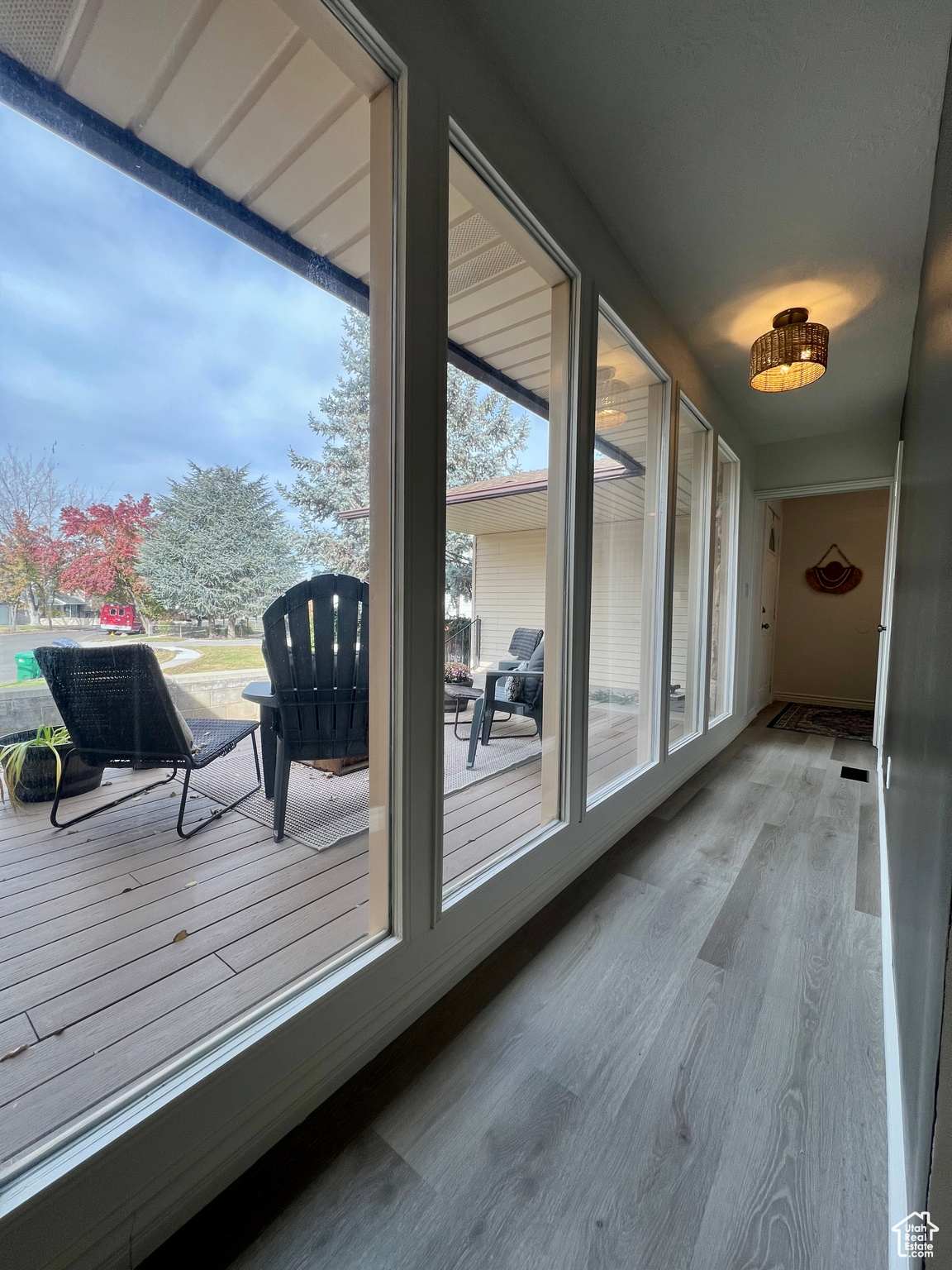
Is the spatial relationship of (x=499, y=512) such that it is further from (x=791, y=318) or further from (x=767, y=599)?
(x=767, y=599)

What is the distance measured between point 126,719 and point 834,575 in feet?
23.3

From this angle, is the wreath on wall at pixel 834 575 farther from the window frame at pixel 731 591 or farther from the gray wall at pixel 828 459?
the window frame at pixel 731 591

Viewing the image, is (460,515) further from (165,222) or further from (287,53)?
(287,53)

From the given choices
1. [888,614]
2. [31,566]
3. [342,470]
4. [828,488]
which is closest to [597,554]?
[342,470]

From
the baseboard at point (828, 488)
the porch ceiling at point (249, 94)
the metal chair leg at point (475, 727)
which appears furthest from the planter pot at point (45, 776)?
the baseboard at point (828, 488)

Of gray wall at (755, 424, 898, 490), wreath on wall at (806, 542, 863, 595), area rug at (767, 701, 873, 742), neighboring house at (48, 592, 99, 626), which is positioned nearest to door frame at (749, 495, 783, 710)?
gray wall at (755, 424, 898, 490)

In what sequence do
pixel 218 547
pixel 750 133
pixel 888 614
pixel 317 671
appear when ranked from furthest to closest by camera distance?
pixel 888 614
pixel 750 133
pixel 317 671
pixel 218 547

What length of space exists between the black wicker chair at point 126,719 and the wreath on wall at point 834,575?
6866 millimetres

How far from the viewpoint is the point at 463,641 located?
1.63 metres

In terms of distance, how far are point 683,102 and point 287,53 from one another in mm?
1149

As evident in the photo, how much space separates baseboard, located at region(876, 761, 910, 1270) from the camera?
2.85 feet

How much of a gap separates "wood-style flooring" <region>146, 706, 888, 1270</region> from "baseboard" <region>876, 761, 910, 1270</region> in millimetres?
26

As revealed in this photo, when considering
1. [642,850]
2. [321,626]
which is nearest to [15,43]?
[321,626]

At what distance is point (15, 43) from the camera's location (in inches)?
30.3
